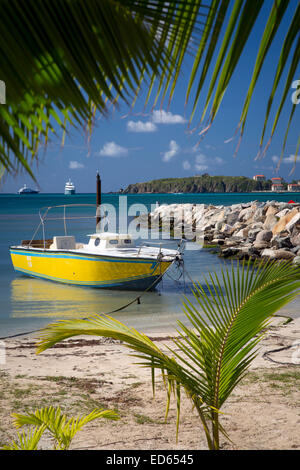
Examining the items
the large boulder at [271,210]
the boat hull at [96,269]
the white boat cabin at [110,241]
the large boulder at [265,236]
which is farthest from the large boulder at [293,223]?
the white boat cabin at [110,241]

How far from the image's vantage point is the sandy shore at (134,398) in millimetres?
4594

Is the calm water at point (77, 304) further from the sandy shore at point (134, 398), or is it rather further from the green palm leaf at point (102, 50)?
the green palm leaf at point (102, 50)

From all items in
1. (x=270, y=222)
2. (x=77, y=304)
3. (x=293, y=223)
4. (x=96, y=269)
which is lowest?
(x=77, y=304)

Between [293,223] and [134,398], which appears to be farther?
[293,223]

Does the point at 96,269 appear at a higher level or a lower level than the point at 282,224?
lower

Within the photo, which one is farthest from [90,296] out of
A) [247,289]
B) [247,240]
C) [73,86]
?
[73,86]

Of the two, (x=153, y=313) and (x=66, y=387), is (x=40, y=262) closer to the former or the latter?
(x=153, y=313)

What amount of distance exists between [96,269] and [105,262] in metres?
0.61

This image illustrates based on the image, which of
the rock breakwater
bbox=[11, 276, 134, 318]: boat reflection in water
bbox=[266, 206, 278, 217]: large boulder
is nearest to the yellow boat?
bbox=[11, 276, 134, 318]: boat reflection in water

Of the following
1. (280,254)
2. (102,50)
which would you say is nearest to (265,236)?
(280,254)

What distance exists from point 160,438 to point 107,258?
11882 millimetres

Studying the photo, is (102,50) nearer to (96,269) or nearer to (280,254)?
(96,269)

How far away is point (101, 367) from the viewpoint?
740 cm

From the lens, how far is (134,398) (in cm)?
591
